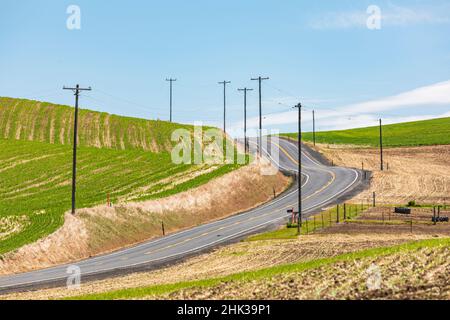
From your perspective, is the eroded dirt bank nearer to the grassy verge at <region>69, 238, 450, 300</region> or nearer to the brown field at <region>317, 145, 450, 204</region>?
the brown field at <region>317, 145, 450, 204</region>

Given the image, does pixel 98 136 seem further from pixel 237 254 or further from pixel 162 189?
pixel 237 254

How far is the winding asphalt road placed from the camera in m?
42.4

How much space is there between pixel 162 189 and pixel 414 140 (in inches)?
3369

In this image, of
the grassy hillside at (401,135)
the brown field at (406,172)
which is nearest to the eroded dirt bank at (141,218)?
the brown field at (406,172)

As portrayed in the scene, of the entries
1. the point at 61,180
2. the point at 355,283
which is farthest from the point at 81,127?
the point at 355,283

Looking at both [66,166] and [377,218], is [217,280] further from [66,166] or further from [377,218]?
[66,166]

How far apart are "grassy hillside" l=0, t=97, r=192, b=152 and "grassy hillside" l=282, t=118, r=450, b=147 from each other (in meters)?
55.0

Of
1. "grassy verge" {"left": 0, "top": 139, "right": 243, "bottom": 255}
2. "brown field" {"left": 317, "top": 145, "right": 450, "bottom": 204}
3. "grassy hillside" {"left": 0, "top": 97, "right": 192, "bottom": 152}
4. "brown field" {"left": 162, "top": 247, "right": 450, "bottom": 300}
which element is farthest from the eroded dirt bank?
"brown field" {"left": 162, "top": 247, "right": 450, "bottom": 300}

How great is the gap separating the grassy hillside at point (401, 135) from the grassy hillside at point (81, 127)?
2167 inches

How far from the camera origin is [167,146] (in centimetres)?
9700

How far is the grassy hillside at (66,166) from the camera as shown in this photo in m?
57.1

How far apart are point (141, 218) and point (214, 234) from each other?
8.52 meters

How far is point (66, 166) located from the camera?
78438 mm
